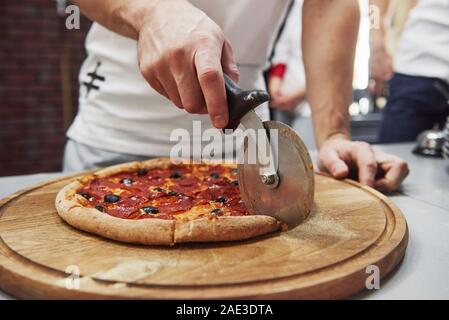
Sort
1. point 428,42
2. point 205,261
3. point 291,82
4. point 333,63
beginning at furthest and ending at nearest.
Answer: point 291,82 → point 428,42 → point 333,63 → point 205,261

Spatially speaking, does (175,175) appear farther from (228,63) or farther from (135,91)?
(228,63)

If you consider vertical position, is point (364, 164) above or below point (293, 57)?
below

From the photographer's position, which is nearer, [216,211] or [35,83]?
[216,211]

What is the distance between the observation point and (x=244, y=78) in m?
1.95

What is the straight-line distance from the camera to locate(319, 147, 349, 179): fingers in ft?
5.37

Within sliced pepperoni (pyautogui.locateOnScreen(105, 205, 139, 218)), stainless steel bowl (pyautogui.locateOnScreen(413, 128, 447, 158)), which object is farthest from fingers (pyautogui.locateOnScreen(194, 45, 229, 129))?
stainless steel bowl (pyautogui.locateOnScreen(413, 128, 447, 158))

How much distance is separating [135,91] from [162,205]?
63 cm

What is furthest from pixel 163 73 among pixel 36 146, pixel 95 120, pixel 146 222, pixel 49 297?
pixel 36 146

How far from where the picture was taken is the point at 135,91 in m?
1.82

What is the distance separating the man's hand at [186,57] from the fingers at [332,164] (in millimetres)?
632

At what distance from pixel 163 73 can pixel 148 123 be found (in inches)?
29.3

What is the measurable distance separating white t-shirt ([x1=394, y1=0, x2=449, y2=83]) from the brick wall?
3.83 meters

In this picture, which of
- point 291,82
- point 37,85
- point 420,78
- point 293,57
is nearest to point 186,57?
point 420,78
